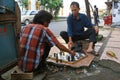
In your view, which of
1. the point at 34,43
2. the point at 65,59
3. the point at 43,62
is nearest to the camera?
the point at 34,43

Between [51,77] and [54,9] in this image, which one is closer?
[51,77]

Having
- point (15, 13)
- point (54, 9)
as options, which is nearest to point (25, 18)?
point (54, 9)

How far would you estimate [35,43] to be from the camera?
16.4 ft

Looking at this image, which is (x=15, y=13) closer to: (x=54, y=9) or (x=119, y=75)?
(x=119, y=75)

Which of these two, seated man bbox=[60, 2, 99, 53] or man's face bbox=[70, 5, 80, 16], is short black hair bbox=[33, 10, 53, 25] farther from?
Answer: seated man bbox=[60, 2, 99, 53]

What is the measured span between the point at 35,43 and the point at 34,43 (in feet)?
0.06

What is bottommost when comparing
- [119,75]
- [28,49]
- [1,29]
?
[119,75]

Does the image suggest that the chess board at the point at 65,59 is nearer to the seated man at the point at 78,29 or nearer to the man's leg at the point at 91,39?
the man's leg at the point at 91,39

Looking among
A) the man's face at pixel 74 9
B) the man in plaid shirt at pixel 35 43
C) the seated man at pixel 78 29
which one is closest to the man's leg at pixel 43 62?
the man in plaid shirt at pixel 35 43

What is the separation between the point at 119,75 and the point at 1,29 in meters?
2.40

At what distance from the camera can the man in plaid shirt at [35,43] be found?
16.3 ft

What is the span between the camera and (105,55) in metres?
7.50

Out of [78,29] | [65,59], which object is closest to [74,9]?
[78,29]

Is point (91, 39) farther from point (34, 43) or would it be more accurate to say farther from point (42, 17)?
point (34, 43)
